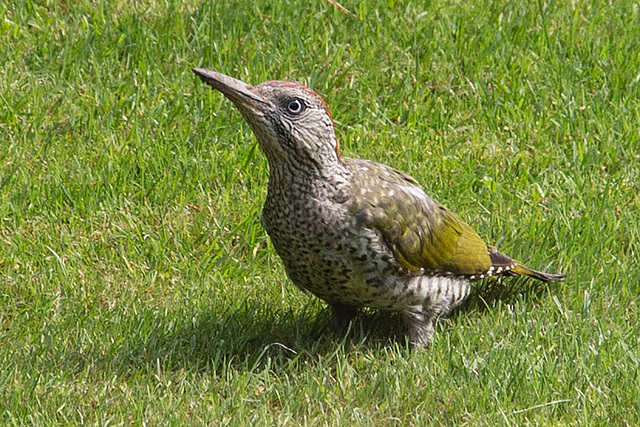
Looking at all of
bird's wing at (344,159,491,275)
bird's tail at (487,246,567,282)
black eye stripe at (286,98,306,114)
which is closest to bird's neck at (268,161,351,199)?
bird's wing at (344,159,491,275)

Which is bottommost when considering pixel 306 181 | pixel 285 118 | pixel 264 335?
pixel 264 335

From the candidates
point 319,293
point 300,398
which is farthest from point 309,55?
point 300,398

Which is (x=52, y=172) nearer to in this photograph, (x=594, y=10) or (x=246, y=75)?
(x=246, y=75)

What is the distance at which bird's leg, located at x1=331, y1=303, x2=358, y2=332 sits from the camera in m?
5.59

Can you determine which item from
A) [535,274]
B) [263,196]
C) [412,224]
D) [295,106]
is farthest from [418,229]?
[263,196]

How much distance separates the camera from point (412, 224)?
530 centimetres

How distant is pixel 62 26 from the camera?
7406mm

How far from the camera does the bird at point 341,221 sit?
15.9 feet

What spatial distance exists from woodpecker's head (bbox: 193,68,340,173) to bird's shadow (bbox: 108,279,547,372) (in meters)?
0.93

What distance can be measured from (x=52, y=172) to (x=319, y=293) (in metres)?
2.00

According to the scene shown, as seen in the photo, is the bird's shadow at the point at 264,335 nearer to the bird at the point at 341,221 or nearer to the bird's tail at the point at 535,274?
the bird's tail at the point at 535,274

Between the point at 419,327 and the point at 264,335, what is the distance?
76cm

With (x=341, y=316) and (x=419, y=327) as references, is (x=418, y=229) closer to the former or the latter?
(x=419, y=327)

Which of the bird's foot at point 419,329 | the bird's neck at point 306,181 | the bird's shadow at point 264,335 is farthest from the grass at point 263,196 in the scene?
the bird's neck at point 306,181
